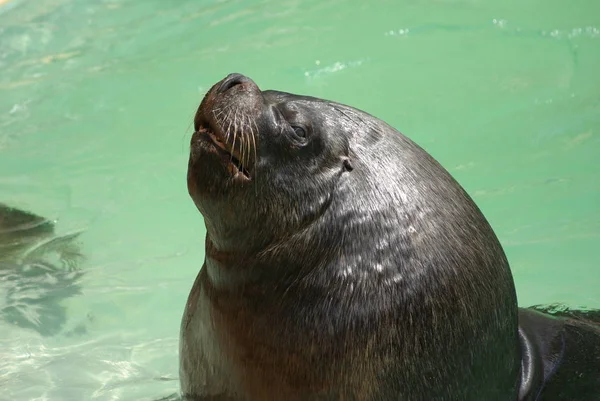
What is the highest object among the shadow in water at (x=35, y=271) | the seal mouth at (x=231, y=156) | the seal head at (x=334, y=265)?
the seal mouth at (x=231, y=156)

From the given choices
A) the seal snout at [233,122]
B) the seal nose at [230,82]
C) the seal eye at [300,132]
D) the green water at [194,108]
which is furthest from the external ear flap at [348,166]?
the green water at [194,108]

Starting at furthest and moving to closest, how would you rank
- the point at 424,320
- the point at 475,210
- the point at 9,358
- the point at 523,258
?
the point at 523,258
the point at 9,358
the point at 475,210
the point at 424,320

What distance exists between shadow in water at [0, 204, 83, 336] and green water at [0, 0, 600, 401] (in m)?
0.08

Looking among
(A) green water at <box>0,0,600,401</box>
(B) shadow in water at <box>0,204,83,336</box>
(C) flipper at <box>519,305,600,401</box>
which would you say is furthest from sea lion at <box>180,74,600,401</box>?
(B) shadow in water at <box>0,204,83,336</box>

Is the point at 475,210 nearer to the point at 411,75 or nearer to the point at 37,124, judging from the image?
the point at 411,75

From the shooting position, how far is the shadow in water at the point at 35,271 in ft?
14.6

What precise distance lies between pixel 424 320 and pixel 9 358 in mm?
2252

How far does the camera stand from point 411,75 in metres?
7.21

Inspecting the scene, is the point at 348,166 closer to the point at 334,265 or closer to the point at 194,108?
the point at 334,265

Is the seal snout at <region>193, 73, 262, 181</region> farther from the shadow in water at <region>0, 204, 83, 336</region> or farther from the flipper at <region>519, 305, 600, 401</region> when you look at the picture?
the shadow in water at <region>0, 204, 83, 336</region>

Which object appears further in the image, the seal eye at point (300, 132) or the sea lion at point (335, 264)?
the seal eye at point (300, 132)

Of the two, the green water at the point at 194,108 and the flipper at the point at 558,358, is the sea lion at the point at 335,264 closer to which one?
the flipper at the point at 558,358

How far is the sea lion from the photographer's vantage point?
8.42ft

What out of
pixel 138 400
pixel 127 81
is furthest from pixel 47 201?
pixel 138 400
